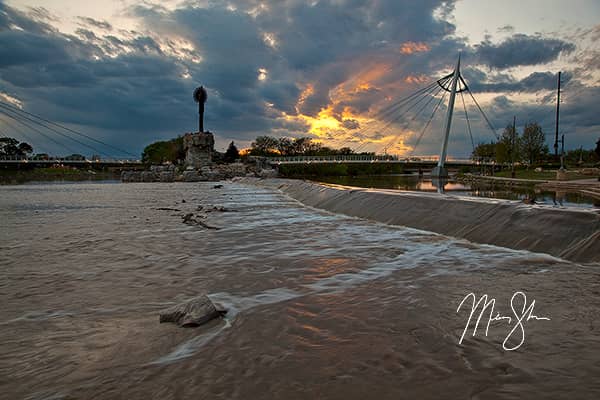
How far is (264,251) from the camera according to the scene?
22.0 feet

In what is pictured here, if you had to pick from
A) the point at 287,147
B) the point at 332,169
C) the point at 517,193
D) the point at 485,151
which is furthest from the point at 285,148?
the point at 517,193

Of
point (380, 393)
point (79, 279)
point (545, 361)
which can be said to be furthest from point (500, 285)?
point (79, 279)

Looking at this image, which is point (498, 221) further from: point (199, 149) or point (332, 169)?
point (332, 169)

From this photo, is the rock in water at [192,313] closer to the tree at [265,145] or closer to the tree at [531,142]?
the tree at [531,142]

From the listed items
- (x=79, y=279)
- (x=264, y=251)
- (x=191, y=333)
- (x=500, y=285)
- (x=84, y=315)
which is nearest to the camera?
(x=191, y=333)

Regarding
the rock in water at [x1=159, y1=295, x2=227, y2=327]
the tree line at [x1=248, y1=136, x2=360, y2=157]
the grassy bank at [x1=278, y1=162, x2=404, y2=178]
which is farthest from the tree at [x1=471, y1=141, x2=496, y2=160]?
the rock in water at [x1=159, y1=295, x2=227, y2=327]

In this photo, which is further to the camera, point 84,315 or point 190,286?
point 190,286

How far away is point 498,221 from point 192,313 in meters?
7.18

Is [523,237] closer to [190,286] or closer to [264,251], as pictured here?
[264,251]

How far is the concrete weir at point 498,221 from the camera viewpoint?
6.36m

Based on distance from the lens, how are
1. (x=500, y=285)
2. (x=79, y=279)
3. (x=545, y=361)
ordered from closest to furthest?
(x=545, y=361)
(x=500, y=285)
(x=79, y=279)

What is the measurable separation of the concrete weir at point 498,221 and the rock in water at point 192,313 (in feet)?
19.2

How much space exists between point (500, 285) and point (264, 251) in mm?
3896

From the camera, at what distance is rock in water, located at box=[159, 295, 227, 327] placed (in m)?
3.41
